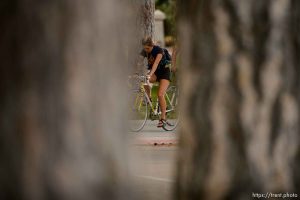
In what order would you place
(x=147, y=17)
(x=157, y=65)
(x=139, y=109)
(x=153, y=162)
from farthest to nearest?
(x=147, y=17)
(x=139, y=109)
(x=157, y=65)
(x=153, y=162)

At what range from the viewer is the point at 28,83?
16.0ft

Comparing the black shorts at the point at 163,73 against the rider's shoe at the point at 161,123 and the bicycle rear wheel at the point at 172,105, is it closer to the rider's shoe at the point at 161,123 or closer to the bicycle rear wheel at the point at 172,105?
the rider's shoe at the point at 161,123

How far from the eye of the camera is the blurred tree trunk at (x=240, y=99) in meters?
6.68

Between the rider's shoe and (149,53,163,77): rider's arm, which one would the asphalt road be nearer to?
the rider's shoe

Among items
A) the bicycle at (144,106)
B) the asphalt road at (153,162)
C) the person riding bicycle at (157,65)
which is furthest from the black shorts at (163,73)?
the asphalt road at (153,162)

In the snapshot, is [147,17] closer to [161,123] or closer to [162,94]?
[161,123]

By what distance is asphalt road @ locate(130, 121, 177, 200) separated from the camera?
16.8 feet

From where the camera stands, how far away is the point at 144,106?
2122 cm

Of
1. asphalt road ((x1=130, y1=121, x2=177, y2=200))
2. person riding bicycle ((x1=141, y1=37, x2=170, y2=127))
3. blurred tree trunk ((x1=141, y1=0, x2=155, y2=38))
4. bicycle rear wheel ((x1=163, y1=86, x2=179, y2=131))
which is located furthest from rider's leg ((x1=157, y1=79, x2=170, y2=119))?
blurred tree trunk ((x1=141, y1=0, x2=155, y2=38))

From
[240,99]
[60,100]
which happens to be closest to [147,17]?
[240,99]

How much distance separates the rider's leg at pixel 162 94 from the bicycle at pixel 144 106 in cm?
41

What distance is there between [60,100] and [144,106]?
16335 mm

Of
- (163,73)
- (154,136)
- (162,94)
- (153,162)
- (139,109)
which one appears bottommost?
(153,162)

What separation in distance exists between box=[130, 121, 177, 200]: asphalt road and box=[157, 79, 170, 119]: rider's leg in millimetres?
375
